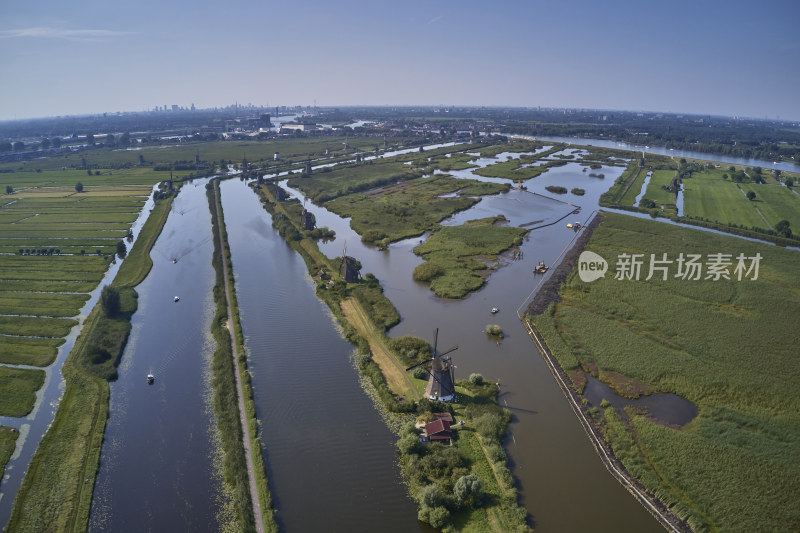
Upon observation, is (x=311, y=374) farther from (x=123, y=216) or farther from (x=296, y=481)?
(x=123, y=216)

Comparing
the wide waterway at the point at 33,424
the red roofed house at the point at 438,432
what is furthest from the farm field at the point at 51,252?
the red roofed house at the point at 438,432

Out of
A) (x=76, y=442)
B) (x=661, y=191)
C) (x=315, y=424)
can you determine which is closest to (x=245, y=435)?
(x=315, y=424)

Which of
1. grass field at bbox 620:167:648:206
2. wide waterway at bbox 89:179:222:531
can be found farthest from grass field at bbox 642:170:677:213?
wide waterway at bbox 89:179:222:531

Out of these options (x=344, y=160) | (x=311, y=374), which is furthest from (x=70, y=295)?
(x=344, y=160)

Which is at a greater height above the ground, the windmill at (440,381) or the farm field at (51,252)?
the farm field at (51,252)

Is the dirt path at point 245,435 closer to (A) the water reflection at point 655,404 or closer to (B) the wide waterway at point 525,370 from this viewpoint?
(B) the wide waterway at point 525,370

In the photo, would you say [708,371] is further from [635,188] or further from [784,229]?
[635,188]
